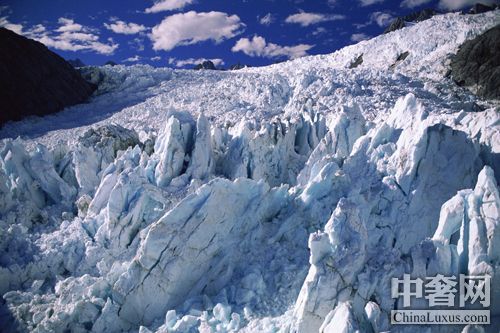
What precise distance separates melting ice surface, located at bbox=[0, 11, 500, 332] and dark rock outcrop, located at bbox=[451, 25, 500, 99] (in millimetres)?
19193

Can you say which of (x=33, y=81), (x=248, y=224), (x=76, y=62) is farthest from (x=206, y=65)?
(x=248, y=224)

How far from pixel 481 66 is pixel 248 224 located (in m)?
28.8

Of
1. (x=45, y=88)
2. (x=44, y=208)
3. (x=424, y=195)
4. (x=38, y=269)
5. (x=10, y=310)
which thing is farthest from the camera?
(x=45, y=88)

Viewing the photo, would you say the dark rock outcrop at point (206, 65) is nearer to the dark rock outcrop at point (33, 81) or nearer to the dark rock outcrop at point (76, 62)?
the dark rock outcrop at point (76, 62)

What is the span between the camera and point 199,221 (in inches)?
386

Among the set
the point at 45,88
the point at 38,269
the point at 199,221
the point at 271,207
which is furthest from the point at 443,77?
the point at 45,88

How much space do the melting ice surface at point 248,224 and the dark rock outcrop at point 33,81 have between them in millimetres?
18944

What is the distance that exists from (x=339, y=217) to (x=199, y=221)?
3.66 metres

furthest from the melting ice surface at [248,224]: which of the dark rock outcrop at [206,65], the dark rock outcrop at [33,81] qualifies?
the dark rock outcrop at [206,65]

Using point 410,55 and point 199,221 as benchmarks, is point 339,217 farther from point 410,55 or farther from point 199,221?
point 410,55

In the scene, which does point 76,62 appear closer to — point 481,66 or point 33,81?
point 33,81

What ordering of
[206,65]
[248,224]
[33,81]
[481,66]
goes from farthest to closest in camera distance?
[206,65] → [33,81] → [481,66] → [248,224]

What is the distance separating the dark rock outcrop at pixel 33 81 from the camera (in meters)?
32.9

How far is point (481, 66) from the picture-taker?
31.1 m
